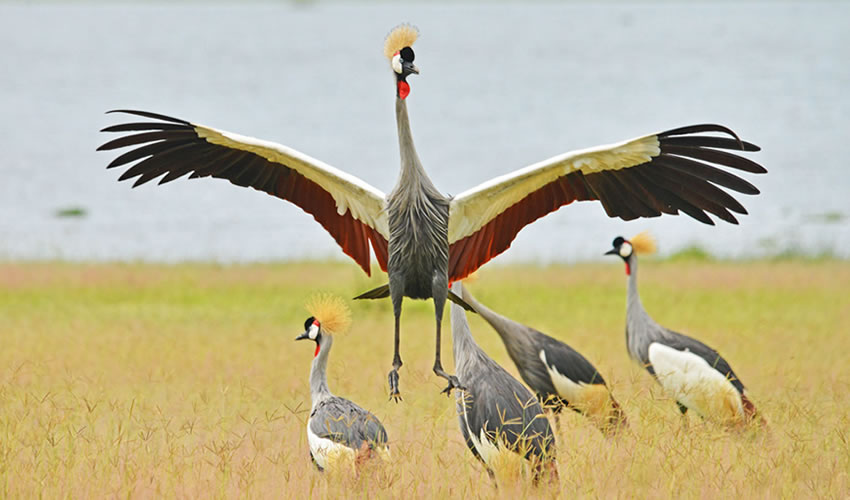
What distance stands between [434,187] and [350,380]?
2.92m

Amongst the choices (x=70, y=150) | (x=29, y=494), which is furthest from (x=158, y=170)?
(x=70, y=150)

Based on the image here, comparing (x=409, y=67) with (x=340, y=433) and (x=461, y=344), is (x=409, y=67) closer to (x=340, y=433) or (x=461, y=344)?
(x=461, y=344)

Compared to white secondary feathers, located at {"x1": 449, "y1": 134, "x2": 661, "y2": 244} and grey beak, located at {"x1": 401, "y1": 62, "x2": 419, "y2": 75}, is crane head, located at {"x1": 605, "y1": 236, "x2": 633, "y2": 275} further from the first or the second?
grey beak, located at {"x1": 401, "y1": 62, "x2": 419, "y2": 75}

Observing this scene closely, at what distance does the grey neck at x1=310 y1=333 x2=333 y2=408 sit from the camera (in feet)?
17.6

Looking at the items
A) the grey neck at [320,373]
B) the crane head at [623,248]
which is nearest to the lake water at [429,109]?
the crane head at [623,248]

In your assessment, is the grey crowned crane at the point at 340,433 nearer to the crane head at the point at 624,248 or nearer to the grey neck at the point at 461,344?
the grey neck at the point at 461,344

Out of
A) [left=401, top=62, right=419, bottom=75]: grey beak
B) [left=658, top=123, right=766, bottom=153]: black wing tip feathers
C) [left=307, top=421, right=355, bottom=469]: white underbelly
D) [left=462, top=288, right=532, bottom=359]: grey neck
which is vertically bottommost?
[left=307, top=421, right=355, bottom=469]: white underbelly

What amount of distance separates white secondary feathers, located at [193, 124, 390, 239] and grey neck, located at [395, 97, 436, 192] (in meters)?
0.22

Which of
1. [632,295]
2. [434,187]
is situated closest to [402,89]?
[434,187]

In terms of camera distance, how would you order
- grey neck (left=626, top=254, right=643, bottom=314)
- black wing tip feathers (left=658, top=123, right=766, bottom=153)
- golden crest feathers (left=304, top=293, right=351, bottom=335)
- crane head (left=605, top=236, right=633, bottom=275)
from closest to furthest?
1. black wing tip feathers (left=658, top=123, right=766, bottom=153)
2. golden crest feathers (left=304, top=293, right=351, bottom=335)
3. grey neck (left=626, top=254, right=643, bottom=314)
4. crane head (left=605, top=236, right=633, bottom=275)

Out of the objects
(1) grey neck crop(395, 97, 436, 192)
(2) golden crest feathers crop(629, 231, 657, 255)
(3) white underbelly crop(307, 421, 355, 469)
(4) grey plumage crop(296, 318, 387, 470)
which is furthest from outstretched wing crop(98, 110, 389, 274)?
(2) golden crest feathers crop(629, 231, 657, 255)

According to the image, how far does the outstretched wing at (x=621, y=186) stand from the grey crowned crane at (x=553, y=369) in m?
0.98

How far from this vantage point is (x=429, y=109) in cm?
2911

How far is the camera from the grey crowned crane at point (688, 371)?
19.2 feet
